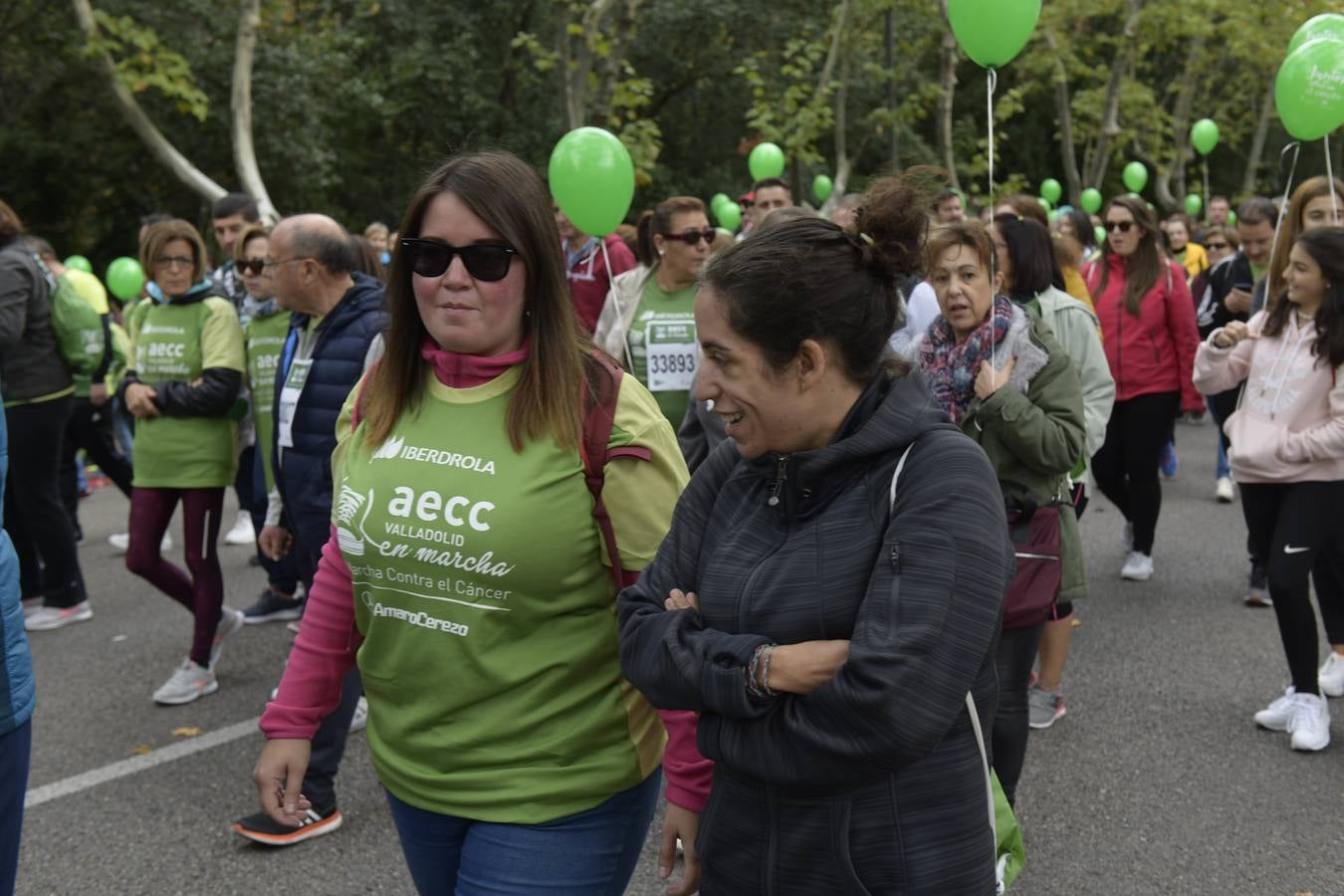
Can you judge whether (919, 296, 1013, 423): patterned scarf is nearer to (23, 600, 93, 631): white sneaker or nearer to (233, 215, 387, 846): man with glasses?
(233, 215, 387, 846): man with glasses

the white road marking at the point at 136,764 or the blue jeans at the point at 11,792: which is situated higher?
the blue jeans at the point at 11,792

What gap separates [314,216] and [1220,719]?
13.3ft

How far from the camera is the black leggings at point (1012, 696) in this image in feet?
11.5

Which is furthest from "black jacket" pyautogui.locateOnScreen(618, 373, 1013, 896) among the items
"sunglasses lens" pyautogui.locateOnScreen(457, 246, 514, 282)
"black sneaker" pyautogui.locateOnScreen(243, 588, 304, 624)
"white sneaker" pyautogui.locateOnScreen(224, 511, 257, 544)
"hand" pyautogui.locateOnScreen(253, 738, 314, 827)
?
"white sneaker" pyautogui.locateOnScreen(224, 511, 257, 544)

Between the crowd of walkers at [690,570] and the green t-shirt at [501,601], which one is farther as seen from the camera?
the green t-shirt at [501,601]

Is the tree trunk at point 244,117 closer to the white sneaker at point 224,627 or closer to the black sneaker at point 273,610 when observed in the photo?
the black sneaker at point 273,610

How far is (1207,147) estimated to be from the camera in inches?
679

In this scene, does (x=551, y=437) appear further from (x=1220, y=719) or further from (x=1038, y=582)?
(x=1220, y=719)

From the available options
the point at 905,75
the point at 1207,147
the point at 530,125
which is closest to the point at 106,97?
the point at 530,125

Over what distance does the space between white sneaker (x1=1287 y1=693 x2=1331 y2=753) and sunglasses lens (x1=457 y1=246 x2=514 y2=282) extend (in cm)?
382

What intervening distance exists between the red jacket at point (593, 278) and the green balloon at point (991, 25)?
116 inches

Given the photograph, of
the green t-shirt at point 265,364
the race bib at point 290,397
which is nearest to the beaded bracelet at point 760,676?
the race bib at point 290,397

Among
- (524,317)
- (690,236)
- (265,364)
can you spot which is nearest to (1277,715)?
(690,236)

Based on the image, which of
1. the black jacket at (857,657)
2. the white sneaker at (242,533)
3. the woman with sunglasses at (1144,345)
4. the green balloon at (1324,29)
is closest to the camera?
the black jacket at (857,657)
